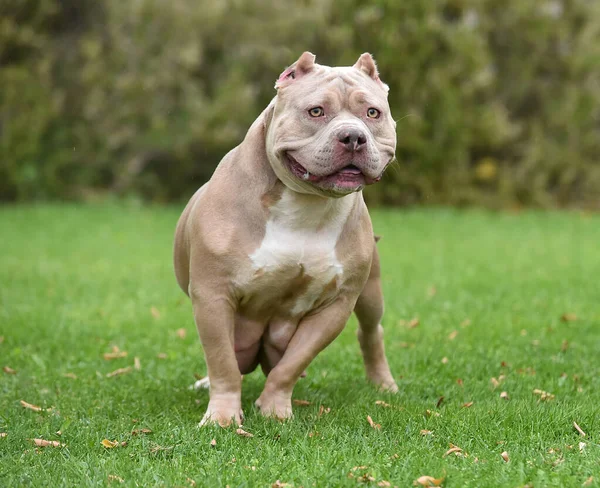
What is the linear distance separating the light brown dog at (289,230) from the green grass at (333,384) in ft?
1.37

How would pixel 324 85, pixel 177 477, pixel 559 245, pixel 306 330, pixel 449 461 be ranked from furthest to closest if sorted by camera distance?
pixel 559 245, pixel 306 330, pixel 324 85, pixel 449 461, pixel 177 477

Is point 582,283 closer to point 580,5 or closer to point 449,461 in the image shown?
point 449,461

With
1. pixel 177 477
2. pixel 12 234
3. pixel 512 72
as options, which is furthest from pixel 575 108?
pixel 177 477

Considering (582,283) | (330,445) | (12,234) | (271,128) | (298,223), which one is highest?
(271,128)

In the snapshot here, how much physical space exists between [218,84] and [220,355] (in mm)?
13701

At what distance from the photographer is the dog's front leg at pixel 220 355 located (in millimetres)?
4656

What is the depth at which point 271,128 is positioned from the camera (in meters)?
4.49

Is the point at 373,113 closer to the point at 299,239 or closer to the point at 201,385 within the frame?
the point at 299,239

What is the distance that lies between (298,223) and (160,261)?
7.34 metres

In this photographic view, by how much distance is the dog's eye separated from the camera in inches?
172

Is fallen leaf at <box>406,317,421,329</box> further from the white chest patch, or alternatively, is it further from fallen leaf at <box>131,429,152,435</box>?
fallen leaf at <box>131,429,152,435</box>

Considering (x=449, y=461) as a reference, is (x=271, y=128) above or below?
above

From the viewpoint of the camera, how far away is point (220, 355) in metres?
4.70

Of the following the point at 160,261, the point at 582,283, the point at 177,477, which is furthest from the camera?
the point at 160,261
